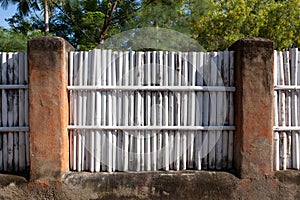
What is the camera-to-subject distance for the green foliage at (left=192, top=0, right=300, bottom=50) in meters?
13.9

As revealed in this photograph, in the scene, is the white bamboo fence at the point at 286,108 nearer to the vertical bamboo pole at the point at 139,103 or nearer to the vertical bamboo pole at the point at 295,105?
the vertical bamboo pole at the point at 295,105

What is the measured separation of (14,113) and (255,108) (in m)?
3.23

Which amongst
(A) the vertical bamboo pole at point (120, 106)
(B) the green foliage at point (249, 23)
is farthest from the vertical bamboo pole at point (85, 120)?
(B) the green foliage at point (249, 23)

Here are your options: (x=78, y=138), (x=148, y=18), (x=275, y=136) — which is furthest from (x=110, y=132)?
(x=148, y=18)

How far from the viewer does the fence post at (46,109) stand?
368 cm

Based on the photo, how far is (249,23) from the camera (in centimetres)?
1441

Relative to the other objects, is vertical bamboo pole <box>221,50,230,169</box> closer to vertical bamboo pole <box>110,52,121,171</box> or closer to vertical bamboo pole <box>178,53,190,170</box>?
vertical bamboo pole <box>178,53,190,170</box>

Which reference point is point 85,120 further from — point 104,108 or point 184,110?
point 184,110

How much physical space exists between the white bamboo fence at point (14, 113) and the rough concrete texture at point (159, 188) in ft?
0.97

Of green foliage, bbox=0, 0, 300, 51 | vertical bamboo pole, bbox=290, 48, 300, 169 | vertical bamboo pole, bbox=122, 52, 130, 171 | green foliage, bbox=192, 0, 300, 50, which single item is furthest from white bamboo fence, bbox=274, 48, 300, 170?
green foliage, bbox=192, 0, 300, 50

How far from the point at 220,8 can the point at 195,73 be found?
12.9 m

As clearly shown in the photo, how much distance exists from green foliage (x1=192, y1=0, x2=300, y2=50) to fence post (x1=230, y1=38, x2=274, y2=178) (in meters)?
10.3

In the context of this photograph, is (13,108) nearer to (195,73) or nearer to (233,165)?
(195,73)

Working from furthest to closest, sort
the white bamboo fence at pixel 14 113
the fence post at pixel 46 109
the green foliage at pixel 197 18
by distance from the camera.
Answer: the green foliage at pixel 197 18
the white bamboo fence at pixel 14 113
the fence post at pixel 46 109
